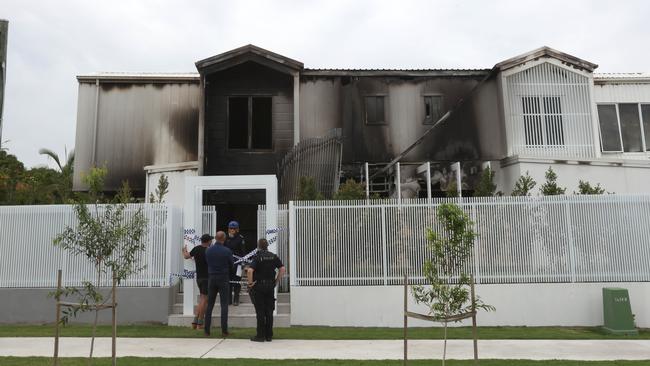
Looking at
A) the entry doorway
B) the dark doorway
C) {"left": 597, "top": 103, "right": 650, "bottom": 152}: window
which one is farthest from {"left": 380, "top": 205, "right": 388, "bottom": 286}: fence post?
{"left": 597, "top": 103, "right": 650, "bottom": 152}: window

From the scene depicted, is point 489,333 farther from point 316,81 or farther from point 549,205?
point 316,81

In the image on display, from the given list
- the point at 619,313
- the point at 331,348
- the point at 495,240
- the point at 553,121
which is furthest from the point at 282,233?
the point at 553,121

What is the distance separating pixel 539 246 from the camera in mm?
11500

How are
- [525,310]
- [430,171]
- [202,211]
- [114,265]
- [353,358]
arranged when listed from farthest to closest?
[430,171] → [202,211] → [525,310] → [353,358] → [114,265]

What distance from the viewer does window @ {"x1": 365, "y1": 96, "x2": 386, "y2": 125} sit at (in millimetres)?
17172

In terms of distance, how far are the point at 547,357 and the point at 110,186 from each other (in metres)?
14.1

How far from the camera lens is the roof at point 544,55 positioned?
54.3 ft

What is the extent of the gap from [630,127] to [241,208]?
13.8 meters

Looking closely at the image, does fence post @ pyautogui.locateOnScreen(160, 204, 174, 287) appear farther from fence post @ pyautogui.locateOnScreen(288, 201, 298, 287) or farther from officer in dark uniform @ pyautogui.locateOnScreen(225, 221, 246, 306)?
fence post @ pyautogui.locateOnScreen(288, 201, 298, 287)

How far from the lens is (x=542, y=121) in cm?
1669

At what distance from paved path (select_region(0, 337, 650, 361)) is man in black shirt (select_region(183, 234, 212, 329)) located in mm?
1072

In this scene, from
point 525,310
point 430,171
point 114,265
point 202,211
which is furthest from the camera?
point 430,171

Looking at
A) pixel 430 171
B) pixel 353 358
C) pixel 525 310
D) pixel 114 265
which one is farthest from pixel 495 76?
pixel 114 265

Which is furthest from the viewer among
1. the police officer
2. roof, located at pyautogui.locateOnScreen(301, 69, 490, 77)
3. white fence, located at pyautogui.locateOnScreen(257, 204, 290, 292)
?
roof, located at pyautogui.locateOnScreen(301, 69, 490, 77)
